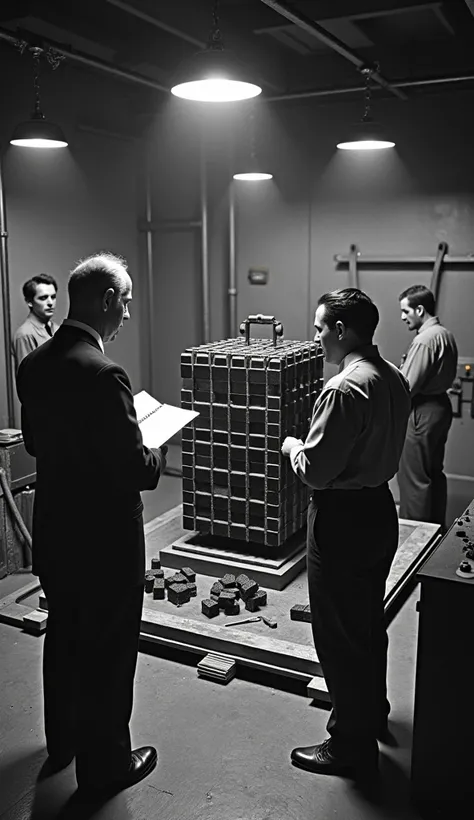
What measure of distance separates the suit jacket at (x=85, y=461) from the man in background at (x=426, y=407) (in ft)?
11.3

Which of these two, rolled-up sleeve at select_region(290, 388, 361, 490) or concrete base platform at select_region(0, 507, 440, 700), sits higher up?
rolled-up sleeve at select_region(290, 388, 361, 490)

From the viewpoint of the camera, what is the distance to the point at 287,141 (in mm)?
7410

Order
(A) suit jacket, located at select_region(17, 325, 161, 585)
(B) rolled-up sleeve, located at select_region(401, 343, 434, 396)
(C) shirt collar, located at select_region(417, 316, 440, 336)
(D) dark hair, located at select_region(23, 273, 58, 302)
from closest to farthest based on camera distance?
(A) suit jacket, located at select_region(17, 325, 161, 585) → (D) dark hair, located at select_region(23, 273, 58, 302) → (B) rolled-up sleeve, located at select_region(401, 343, 434, 396) → (C) shirt collar, located at select_region(417, 316, 440, 336)

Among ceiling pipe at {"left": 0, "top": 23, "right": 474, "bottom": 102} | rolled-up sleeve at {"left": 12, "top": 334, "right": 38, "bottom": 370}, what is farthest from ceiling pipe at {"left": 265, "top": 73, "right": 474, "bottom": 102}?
rolled-up sleeve at {"left": 12, "top": 334, "right": 38, "bottom": 370}

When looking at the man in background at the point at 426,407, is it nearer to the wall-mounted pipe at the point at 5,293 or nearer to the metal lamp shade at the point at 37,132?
the metal lamp shade at the point at 37,132

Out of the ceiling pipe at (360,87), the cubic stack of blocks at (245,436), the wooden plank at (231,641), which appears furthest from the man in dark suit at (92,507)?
the ceiling pipe at (360,87)

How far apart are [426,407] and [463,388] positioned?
3.10 feet

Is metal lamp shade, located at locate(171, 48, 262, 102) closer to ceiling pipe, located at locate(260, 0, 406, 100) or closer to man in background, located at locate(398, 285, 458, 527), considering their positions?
ceiling pipe, located at locate(260, 0, 406, 100)

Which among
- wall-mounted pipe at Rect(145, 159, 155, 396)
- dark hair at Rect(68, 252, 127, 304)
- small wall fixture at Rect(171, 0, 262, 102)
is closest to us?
dark hair at Rect(68, 252, 127, 304)

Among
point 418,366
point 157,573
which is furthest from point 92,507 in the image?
point 418,366

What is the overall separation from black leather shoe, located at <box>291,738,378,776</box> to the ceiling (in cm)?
442

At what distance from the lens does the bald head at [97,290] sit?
9.69ft

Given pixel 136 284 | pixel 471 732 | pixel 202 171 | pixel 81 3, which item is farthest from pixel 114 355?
pixel 471 732

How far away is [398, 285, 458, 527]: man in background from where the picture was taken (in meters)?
5.93
